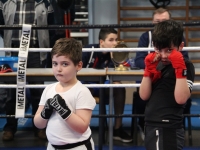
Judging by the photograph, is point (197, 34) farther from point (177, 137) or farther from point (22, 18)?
point (177, 137)

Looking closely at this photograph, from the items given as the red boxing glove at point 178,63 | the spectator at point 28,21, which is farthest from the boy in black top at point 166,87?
the spectator at point 28,21

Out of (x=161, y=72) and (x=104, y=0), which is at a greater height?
(x=104, y=0)

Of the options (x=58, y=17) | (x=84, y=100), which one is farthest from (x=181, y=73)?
(x=58, y=17)

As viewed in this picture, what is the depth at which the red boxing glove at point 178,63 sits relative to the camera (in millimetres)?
1564

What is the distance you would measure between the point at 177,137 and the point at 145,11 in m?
4.26

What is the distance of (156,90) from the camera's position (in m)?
1.70

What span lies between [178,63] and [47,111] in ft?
1.92

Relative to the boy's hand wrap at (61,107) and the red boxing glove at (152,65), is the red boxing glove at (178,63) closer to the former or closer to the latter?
the red boxing glove at (152,65)

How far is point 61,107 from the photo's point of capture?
1525 millimetres

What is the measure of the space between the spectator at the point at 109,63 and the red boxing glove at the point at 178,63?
1.72m

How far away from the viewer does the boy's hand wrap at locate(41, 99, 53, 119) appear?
1562 millimetres

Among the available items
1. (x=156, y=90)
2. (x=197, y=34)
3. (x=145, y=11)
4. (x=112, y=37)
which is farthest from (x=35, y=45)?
(x=197, y=34)

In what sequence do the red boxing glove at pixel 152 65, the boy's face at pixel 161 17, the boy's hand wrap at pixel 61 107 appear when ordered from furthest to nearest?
the boy's face at pixel 161 17 < the red boxing glove at pixel 152 65 < the boy's hand wrap at pixel 61 107

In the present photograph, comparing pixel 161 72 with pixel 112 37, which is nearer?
pixel 161 72
